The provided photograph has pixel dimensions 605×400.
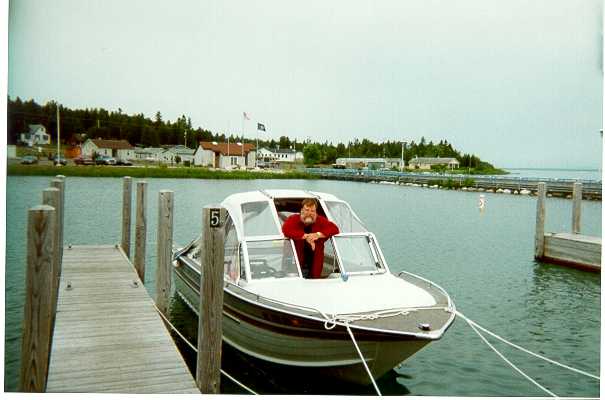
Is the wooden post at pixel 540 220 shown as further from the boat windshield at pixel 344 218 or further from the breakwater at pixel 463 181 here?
the breakwater at pixel 463 181

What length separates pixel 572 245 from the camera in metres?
13.9

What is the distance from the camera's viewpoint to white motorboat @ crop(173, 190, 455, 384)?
5.86 meters

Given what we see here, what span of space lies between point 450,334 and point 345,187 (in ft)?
58.9

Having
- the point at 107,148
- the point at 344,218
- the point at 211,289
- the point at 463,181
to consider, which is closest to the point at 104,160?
the point at 107,148

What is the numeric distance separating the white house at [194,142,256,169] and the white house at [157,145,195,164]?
2.52ft

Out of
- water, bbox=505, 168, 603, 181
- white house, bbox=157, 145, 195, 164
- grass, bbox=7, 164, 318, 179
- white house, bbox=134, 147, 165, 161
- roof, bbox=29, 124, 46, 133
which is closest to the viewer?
roof, bbox=29, 124, 46, 133

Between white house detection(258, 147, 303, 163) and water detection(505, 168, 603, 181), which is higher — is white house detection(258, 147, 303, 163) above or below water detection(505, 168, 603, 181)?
Result: above

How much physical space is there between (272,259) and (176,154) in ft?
47.3

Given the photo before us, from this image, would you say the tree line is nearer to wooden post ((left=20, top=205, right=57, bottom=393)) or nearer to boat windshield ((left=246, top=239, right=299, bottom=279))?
wooden post ((left=20, top=205, right=57, bottom=393))

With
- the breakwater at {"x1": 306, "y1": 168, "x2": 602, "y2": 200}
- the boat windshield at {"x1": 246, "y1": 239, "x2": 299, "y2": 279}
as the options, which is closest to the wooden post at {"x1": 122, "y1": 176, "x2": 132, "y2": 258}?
the boat windshield at {"x1": 246, "y1": 239, "x2": 299, "y2": 279}

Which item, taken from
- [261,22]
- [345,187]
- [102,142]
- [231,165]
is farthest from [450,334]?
[345,187]

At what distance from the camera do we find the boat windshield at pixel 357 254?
736cm

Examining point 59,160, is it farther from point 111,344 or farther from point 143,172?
point 143,172

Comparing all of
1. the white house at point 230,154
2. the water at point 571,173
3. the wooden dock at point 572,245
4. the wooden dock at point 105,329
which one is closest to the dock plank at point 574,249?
the wooden dock at point 572,245
